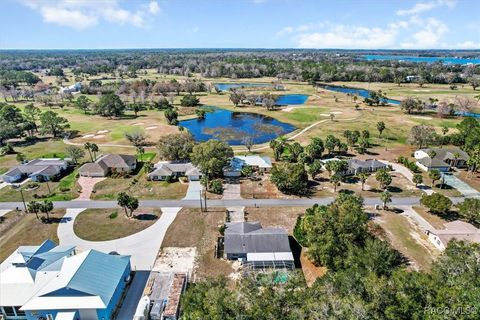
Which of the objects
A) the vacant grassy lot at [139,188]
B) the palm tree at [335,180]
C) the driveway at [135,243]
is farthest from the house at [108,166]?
the palm tree at [335,180]

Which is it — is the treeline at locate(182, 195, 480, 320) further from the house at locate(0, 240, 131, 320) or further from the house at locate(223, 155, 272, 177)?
the house at locate(223, 155, 272, 177)

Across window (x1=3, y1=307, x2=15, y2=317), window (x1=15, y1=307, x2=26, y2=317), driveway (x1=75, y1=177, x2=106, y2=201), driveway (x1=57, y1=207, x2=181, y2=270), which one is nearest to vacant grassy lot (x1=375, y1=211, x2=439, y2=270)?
driveway (x1=57, y1=207, x2=181, y2=270)

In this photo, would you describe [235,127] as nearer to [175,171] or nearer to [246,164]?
[246,164]

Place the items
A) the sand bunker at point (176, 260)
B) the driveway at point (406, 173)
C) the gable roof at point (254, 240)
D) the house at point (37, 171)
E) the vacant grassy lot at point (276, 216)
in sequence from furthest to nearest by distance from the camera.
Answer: the house at point (37, 171) < the driveway at point (406, 173) < the vacant grassy lot at point (276, 216) < the gable roof at point (254, 240) < the sand bunker at point (176, 260)

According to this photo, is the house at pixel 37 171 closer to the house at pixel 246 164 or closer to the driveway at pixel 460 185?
the house at pixel 246 164

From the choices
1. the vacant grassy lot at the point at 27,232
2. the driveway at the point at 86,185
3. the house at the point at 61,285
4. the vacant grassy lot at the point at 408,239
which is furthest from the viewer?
the driveway at the point at 86,185

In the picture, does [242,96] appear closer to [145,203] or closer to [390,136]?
[390,136]

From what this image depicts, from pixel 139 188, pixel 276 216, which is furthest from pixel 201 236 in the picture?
pixel 139 188
